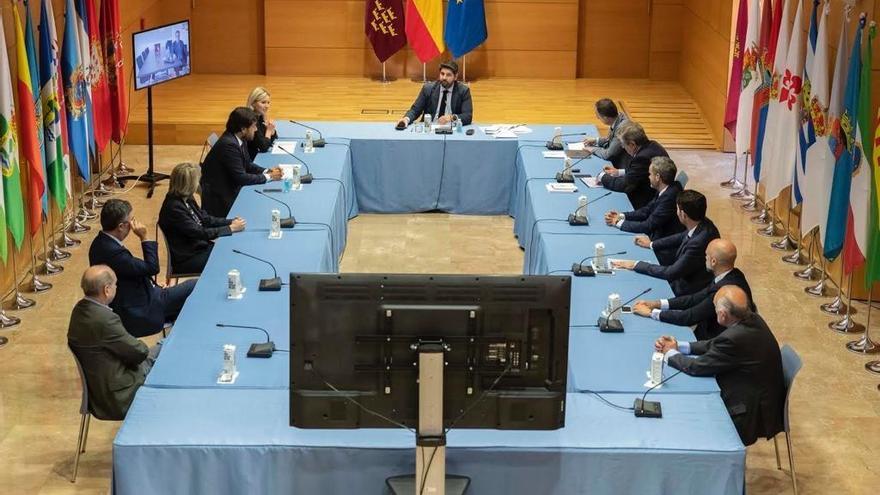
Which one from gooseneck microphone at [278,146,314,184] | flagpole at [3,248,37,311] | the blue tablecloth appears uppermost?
gooseneck microphone at [278,146,314,184]

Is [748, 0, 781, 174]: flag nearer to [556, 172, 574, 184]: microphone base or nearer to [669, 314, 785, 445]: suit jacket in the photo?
[556, 172, 574, 184]: microphone base

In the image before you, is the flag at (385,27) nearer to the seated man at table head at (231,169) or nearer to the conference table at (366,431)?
the seated man at table head at (231,169)

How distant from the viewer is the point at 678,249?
855 centimetres

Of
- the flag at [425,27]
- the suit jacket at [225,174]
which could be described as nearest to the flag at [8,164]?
the suit jacket at [225,174]

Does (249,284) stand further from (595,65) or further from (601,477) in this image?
(595,65)

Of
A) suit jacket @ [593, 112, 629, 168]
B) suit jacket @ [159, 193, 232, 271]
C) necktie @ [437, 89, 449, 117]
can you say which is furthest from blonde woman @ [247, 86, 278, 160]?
suit jacket @ [593, 112, 629, 168]

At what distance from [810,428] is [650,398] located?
203cm

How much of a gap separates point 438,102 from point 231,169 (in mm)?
2890

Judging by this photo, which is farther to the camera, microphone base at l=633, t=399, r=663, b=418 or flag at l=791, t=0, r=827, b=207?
flag at l=791, t=0, r=827, b=207

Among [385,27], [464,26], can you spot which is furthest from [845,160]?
[385,27]

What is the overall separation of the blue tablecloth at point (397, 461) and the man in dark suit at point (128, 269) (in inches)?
82.7

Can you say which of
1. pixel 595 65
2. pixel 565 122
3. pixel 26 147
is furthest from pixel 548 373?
pixel 595 65

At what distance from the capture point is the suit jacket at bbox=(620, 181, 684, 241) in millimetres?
9133

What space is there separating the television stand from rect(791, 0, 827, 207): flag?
596 cm
